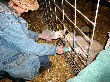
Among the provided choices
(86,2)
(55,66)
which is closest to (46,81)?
(55,66)

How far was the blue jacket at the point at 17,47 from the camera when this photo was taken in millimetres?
1225

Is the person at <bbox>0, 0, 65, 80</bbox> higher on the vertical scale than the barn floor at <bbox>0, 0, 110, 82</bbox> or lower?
higher

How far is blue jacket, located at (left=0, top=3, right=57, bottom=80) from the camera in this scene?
1.22 meters

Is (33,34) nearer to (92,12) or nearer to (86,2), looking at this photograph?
(92,12)

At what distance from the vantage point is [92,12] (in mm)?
3559

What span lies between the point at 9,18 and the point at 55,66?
1.49 metres

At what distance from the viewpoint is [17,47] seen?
4.59 feet

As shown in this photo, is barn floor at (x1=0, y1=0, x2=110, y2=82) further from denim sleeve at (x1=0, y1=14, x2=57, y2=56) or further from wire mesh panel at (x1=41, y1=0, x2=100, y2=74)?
denim sleeve at (x1=0, y1=14, x2=57, y2=56)

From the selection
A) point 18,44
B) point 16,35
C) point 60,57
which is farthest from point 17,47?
point 60,57

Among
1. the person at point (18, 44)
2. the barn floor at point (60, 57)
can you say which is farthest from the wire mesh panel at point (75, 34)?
the person at point (18, 44)

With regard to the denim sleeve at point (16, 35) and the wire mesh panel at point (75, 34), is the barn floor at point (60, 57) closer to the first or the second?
the wire mesh panel at point (75, 34)

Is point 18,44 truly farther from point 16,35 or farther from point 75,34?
point 75,34

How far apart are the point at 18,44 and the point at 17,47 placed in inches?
3.5

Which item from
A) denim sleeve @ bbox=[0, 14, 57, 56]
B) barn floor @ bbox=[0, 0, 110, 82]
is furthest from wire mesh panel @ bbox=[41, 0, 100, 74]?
denim sleeve @ bbox=[0, 14, 57, 56]
